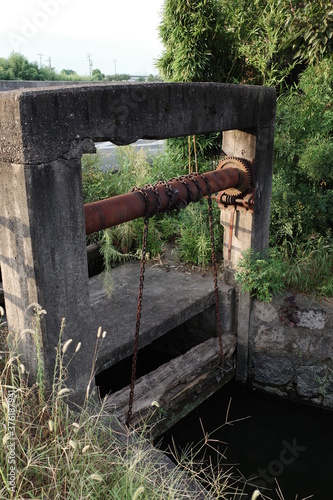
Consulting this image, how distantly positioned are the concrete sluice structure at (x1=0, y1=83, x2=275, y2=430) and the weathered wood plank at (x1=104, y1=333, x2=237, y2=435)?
0.01m

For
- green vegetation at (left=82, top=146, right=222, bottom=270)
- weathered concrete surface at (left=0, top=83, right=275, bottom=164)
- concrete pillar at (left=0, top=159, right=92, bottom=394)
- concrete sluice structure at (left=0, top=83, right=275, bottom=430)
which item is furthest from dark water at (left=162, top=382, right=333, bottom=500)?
weathered concrete surface at (left=0, top=83, right=275, bottom=164)

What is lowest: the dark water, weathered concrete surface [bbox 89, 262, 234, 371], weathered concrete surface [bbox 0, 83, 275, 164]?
the dark water

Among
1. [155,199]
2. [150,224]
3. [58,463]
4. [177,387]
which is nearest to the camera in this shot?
[58,463]

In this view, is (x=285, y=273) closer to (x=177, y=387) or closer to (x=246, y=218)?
(x=246, y=218)

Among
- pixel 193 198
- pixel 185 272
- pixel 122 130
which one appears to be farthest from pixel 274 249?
pixel 122 130

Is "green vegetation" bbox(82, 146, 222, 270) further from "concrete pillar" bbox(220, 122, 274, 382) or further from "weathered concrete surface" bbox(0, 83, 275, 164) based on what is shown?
"weathered concrete surface" bbox(0, 83, 275, 164)

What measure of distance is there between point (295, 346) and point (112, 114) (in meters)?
2.79

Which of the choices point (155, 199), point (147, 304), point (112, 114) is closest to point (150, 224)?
point (147, 304)

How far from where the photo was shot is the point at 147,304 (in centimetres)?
415

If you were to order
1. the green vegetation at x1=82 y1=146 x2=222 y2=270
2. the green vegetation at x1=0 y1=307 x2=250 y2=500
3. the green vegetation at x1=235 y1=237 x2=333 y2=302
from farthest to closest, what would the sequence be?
1. the green vegetation at x1=82 y1=146 x2=222 y2=270
2. the green vegetation at x1=235 y1=237 x2=333 y2=302
3. the green vegetation at x1=0 y1=307 x2=250 y2=500

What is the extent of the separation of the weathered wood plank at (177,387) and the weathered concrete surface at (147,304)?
27 cm

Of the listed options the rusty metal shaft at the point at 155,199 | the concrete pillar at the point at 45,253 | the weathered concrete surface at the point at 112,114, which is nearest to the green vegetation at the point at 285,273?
the rusty metal shaft at the point at 155,199

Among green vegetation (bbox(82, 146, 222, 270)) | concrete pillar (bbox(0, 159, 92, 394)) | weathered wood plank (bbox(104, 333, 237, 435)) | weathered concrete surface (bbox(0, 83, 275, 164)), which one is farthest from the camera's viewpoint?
green vegetation (bbox(82, 146, 222, 270))

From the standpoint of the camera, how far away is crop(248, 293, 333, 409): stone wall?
13.8 ft
